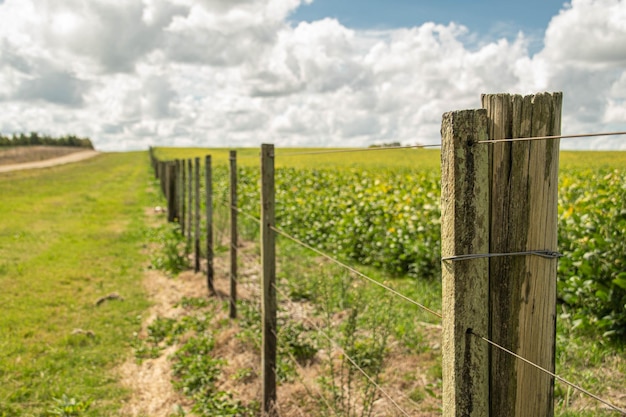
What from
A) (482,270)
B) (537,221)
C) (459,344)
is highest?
(537,221)

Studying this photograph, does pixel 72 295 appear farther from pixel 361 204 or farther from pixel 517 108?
pixel 517 108

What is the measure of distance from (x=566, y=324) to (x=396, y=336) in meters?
1.73

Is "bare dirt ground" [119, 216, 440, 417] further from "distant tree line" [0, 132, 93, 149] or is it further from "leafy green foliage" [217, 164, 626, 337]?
"distant tree line" [0, 132, 93, 149]

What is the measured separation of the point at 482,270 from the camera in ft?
5.27

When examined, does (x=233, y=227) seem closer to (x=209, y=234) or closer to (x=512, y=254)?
(x=209, y=234)

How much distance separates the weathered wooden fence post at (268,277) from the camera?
416 centimetres

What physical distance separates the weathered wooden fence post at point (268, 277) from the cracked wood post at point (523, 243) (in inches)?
106

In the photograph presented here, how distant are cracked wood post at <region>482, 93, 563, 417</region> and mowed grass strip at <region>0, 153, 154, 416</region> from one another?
3.91 meters

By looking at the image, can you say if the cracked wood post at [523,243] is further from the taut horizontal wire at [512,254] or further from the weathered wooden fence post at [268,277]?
the weathered wooden fence post at [268,277]

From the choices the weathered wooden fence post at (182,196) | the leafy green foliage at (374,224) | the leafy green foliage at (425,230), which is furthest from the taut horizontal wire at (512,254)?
the weathered wooden fence post at (182,196)

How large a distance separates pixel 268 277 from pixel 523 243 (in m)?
2.85

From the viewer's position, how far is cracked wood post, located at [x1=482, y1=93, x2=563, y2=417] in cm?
154

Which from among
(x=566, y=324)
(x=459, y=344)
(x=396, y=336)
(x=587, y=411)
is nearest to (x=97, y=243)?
(x=396, y=336)

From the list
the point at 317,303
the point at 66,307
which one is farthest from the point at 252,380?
the point at 66,307
